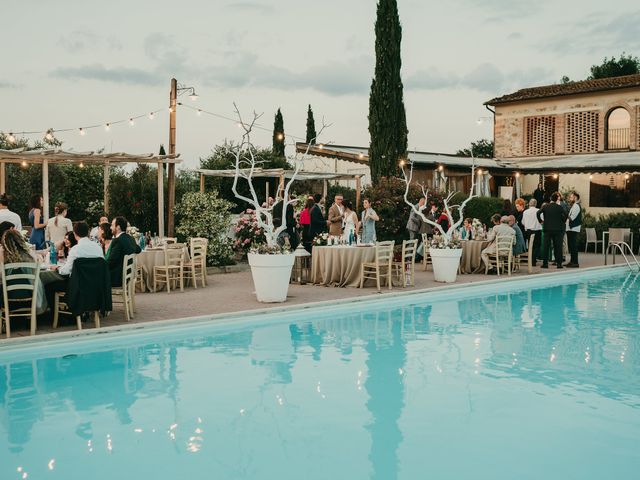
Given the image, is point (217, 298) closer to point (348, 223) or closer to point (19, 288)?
point (348, 223)

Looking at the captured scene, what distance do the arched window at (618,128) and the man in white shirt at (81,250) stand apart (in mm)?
23241

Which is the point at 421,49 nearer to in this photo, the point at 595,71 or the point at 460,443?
the point at 460,443

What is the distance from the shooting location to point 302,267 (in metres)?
12.8

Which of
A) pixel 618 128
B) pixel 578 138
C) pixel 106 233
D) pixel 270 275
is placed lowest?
pixel 270 275

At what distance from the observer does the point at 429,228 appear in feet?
50.6

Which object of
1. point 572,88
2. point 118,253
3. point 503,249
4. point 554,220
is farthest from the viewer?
point 572,88

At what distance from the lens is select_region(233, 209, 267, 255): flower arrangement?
16625 mm

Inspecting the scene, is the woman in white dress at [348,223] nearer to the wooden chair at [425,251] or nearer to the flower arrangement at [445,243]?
the flower arrangement at [445,243]

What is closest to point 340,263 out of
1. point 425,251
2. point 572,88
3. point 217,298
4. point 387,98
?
point 217,298

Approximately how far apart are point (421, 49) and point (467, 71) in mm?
5148

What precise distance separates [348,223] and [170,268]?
3.46 metres

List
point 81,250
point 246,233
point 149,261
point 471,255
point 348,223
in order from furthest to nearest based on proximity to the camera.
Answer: point 246,233 → point 471,255 → point 348,223 → point 149,261 → point 81,250

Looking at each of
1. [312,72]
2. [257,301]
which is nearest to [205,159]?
[312,72]

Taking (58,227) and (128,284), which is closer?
(128,284)
